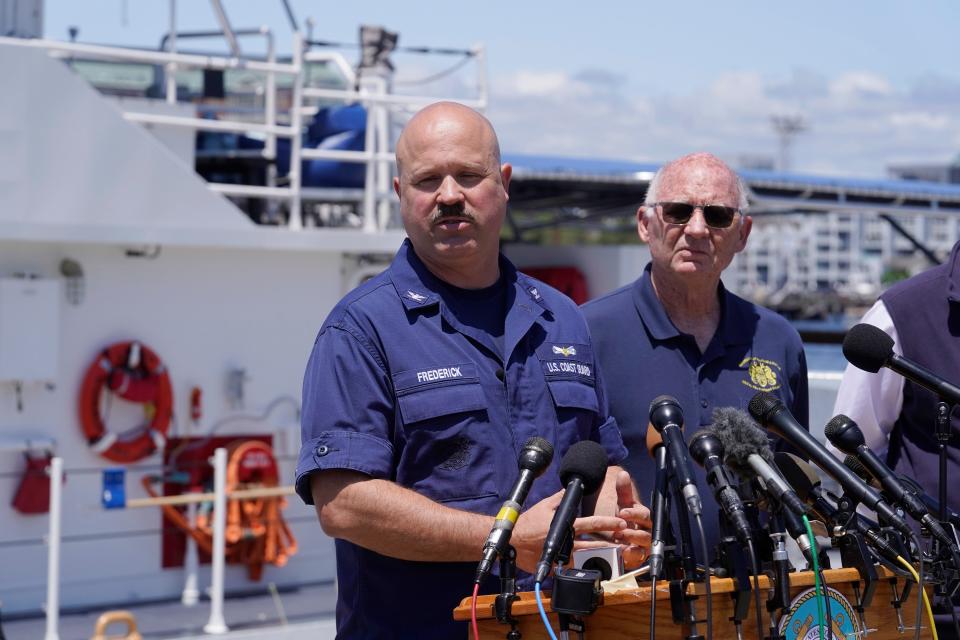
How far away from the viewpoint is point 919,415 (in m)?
3.59

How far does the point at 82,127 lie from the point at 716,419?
6238mm

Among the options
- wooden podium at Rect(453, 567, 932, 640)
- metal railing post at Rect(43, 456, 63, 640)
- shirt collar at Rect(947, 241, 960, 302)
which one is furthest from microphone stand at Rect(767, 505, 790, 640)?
metal railing post at Rect(43, 456, 63, 640)

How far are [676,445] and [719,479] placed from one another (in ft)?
0.34

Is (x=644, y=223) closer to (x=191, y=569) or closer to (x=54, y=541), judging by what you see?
(x=54, y=541)

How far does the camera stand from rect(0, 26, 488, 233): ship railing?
26.3ft

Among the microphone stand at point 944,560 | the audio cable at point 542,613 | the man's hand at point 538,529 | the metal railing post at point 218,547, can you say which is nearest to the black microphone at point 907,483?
the microphone stand at point 944,560

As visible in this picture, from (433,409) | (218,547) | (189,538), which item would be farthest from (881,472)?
(189,538)

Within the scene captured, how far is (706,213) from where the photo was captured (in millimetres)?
3508

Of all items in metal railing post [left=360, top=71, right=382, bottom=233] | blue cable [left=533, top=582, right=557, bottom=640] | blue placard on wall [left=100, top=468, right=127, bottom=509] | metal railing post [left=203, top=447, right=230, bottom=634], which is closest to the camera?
blue cable [left=533, top=582, right=557, bottom=640]

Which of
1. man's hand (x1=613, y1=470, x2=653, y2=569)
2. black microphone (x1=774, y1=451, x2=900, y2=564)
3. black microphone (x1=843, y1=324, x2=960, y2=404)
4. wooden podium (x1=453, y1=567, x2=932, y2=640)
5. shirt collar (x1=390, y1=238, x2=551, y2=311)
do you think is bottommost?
wooden podium (x1=453, y1=567, x2=932, y2=640)

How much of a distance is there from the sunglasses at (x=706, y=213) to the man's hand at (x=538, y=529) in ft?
4.32

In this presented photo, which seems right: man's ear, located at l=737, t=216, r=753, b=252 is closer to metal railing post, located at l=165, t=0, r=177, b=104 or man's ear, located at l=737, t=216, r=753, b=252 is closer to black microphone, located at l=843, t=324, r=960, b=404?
black microphone, located at l=843, t=324, r=960, b=404

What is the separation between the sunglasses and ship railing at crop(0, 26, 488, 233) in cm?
497

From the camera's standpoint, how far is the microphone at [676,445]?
2119 millimetres
